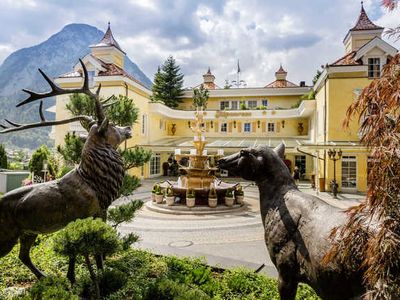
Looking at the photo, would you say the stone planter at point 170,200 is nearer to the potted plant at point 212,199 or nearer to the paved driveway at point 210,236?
the paved driveway at point 210,236

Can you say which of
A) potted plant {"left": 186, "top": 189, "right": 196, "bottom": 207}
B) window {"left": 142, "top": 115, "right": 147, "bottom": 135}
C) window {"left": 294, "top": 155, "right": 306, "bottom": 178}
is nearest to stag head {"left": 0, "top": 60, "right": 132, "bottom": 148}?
potted plant {"left": 186, "top": 189, "right": 196, "bottom": 207}

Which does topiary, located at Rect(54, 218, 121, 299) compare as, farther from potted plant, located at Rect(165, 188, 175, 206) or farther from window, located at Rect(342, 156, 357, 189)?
window, located at Rect(342, 156, 357, 189)

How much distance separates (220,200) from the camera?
1148 cm

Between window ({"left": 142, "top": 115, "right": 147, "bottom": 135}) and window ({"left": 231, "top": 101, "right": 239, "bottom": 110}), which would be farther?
window ({"left": 231, "top": 101, "right": 239, "bottom": 110})

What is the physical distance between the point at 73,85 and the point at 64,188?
19.8 m

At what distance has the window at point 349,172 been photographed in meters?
16.9

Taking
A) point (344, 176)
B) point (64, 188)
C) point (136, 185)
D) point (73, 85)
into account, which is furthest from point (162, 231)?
point (73, 85)

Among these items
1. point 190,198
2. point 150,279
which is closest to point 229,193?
point 190,198

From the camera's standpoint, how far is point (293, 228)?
235 centimetres

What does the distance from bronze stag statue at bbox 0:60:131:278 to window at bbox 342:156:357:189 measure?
55.6ft

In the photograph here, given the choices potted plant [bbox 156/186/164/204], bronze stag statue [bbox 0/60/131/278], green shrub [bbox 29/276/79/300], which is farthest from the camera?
potted plant [bbox 156/186/164/204]

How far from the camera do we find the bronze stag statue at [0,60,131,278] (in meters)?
3.13

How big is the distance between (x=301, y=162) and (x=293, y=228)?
24498 mm

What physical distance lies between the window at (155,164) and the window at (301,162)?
13068mm
